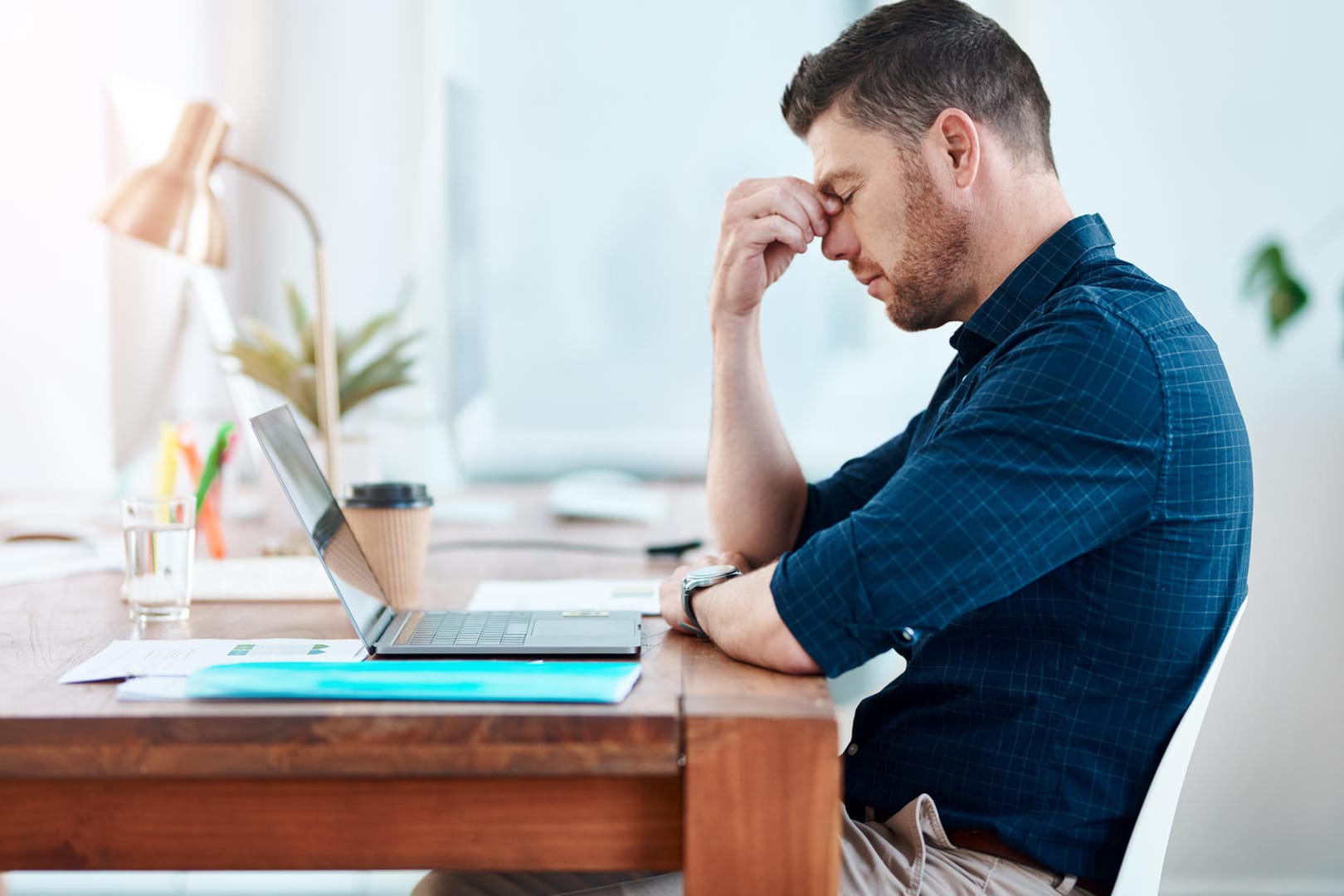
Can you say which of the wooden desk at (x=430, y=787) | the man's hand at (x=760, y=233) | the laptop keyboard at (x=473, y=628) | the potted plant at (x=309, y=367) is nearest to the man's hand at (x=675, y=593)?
the laptop keyboard at (x=473, y=628)

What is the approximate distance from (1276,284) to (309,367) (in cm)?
175

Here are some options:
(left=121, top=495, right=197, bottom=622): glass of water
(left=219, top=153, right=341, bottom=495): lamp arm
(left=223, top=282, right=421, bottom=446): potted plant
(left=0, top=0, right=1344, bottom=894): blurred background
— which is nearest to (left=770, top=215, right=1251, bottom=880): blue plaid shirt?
(left=121, top=495, right=197, bottom=622): glass of water

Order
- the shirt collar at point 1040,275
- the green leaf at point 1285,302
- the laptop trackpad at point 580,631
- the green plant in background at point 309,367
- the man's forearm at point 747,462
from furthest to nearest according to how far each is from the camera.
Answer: the green leaf at point 1285,302
the green plant in background at point 309,367
the man's forearm at point 747,462
the shirt collar at point 1040,275
the laptop trackpad at point 580,631

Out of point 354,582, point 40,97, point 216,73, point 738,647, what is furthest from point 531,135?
point 738,647

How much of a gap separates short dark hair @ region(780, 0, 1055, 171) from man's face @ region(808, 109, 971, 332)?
0.08ft

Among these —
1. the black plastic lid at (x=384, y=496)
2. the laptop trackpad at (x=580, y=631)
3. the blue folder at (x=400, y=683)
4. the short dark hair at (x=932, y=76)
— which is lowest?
the laptop trackpad at (x=580, y=631)

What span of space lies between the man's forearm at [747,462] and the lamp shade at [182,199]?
2.09ft

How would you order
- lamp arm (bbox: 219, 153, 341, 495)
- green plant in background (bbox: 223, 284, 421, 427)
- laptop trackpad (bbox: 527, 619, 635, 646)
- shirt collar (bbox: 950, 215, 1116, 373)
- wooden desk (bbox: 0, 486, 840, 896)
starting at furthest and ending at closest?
1. green plant in background (bbox: 223, 284, 421, 427)
2. lamp arm (bbox: 219, 153, 341, 495)
3. shirt collar (bbox: 950, 215, 1116, 373)
4. laptop trackpad (bbox: 527, 619, 635, 646)
5. wooden desk (bbox: 0, 486, 840, 896)

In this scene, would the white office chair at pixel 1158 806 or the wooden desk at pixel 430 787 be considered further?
the white office chair at pixel 1158 806

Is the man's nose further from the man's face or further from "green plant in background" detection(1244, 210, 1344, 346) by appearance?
"green plant in background" detection(1244, 210, 1344, 346)

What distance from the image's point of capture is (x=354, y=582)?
106cm

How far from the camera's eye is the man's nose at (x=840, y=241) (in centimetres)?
125

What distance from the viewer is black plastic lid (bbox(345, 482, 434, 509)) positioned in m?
1.24

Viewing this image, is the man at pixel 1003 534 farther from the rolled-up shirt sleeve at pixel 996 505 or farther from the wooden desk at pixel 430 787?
the wooden desk at pixel 430 787
